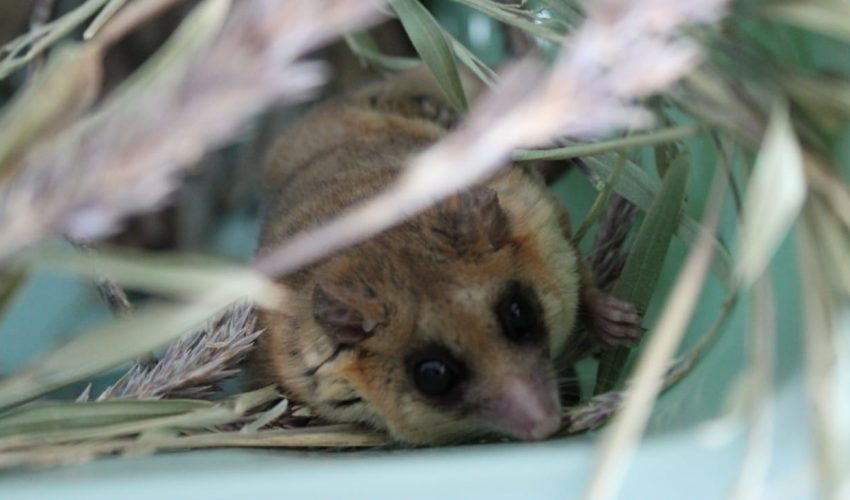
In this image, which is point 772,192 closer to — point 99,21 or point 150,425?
point 150,425

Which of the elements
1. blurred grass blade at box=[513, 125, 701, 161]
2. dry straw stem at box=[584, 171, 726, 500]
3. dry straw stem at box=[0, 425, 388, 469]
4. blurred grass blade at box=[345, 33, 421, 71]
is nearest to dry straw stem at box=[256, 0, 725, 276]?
dry straw stem at box=[584, 171, 726, 500]

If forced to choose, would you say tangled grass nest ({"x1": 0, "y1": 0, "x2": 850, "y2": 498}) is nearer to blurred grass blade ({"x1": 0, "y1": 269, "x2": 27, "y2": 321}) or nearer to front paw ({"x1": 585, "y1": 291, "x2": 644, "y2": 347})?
blurred grass blade ({"x1": 0, "y1": 269, "x2": 27, "y2": 321})

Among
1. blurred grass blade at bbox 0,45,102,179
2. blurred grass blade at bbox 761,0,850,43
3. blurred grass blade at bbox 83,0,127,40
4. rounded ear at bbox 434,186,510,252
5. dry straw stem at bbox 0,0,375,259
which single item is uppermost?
blurred grass blade at bbox 83,0,127,40

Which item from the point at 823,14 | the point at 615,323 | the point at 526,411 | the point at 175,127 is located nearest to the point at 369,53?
the point at 615,323

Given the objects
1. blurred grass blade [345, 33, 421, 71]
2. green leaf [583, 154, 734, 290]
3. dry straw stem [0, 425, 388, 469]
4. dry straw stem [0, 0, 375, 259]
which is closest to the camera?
dry straw stem [0, 0, 375, 259]

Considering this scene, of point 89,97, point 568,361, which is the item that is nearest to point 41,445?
point 89,97

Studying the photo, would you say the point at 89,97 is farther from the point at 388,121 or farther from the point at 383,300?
the point at 388,121

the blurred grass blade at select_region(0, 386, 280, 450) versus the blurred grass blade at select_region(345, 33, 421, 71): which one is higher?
the blurred grass blade at select_region(345, 33, 421, 71)
